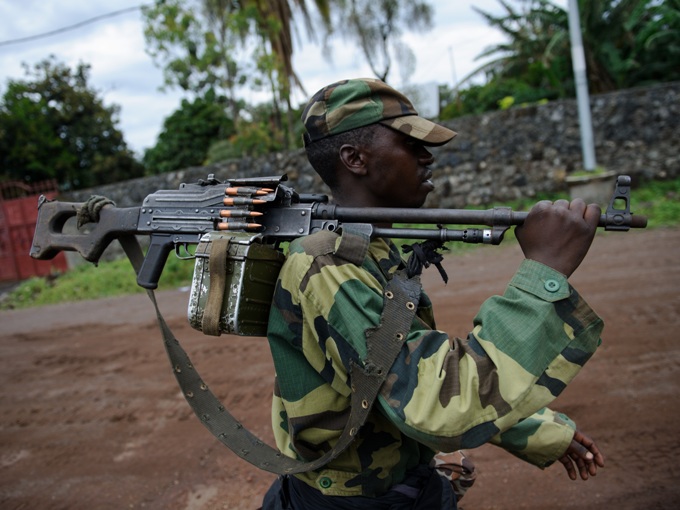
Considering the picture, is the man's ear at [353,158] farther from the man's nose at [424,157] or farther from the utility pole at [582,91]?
the utility pole at [582,91]

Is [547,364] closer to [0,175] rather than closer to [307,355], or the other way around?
[307,355]

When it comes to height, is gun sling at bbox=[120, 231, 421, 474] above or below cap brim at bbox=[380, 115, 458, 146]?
below

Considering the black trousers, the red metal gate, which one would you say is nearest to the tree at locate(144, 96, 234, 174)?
the red metal gate

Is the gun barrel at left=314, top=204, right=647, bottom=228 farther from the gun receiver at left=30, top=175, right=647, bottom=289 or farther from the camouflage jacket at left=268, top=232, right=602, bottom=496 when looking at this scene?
the camouflage jacket at left=268, top=232, right=602, bottom=496

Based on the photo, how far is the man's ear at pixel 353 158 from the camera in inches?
66.4

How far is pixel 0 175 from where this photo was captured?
17.0m

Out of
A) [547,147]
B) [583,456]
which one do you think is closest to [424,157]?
[583,456]

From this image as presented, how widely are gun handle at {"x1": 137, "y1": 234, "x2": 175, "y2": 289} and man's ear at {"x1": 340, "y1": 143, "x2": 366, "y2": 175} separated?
644 millimetres

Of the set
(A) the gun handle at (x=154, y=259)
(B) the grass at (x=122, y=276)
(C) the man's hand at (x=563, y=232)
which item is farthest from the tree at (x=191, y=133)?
(C) the man's hand at (x=563, y=232)

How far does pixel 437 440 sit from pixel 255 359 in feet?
14.0

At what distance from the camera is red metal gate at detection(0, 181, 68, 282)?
512 inches

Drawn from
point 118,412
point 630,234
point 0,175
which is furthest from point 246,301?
point 0,175

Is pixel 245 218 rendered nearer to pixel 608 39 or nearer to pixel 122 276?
pixel 122 276

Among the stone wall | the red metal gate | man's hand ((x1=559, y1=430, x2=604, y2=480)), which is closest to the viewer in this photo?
man's hand ((x1=559, y1=430, x2=604, y2=480))
